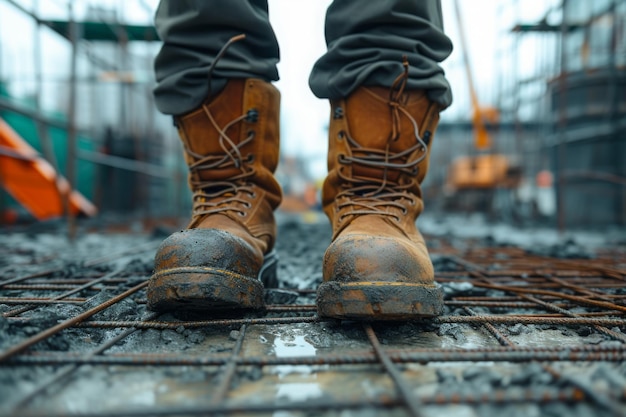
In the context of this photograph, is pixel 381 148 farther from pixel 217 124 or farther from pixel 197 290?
pixel 197 290

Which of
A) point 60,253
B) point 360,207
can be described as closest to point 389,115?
point 360,207

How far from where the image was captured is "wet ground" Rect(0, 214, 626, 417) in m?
0.53

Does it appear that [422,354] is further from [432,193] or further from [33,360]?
[432,193]

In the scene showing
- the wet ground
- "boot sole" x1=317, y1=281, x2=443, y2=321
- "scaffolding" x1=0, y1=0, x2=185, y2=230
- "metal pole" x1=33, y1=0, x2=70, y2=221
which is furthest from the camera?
"scaffolding" x1=0, y1=0, x2=185, y2=230

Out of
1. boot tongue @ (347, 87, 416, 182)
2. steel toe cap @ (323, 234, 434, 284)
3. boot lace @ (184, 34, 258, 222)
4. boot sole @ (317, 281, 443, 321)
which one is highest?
boot tongue @ (347, 87, 416, 182)

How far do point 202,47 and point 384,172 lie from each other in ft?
1.82

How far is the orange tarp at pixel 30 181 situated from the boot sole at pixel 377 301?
10.8 ft

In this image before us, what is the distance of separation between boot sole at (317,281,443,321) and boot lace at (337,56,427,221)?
0.24m

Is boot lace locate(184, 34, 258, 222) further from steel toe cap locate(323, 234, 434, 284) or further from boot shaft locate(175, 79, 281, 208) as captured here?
steel toe cap locate(323, 234, 434, 284)

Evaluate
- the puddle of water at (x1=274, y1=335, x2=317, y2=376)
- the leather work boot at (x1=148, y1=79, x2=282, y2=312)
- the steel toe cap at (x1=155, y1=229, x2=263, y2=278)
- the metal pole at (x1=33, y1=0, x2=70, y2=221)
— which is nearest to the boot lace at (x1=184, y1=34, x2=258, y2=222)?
the leather work boot at (x1=148, y1=79, x2=282, y2=312)

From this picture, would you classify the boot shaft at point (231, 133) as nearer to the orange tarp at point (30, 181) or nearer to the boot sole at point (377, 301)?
the boot sole at point (377, 301)

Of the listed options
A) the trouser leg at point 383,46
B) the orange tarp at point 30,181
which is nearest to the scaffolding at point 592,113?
the trouser leg at point 383,46

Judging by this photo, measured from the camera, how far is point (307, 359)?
65cm

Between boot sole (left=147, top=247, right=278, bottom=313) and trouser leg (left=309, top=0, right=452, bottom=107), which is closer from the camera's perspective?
boot sole (left=147, top=247, right=278, bottom=313)
